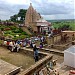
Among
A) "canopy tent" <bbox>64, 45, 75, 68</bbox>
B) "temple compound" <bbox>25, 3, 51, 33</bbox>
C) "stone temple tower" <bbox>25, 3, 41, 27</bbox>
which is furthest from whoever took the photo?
"stone temple tower" <bbox>25, 3, 41, 27</bbox>

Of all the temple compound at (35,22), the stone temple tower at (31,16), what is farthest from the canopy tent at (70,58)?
the stone temple tower at (31,16)

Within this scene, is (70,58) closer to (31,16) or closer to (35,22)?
(35,22)

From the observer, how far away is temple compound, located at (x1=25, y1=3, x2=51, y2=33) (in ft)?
112

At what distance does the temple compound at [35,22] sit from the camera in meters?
34.1

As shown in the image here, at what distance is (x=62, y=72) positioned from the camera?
7512mm


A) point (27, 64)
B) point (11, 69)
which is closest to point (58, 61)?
point (27, 64)

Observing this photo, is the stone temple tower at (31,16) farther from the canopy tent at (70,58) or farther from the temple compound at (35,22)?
the canopy tent at (70,58)

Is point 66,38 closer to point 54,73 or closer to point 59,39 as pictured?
point 59,39

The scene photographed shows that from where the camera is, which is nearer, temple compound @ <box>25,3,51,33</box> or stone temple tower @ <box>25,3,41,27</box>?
temple compound @ <box>25,3,51,33</box>

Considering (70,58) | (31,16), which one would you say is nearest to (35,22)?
(31,16)

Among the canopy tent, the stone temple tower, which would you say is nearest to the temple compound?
the stone temple tower

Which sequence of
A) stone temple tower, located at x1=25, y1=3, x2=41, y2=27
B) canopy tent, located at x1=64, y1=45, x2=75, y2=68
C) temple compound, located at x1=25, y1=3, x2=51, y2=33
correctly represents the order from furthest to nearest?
stone temple tower, located at x1=25, y1=3, x2=41, y2=27 < temple compound, located at x1=25, y1=3, x2=51, y2=33 < canopy tent, located at x1=64, y1=45, x2=75, y2=68

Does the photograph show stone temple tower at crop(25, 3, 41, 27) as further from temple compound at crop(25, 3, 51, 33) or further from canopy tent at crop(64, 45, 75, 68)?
canopy tent at crop(64, 45, 75, 68)

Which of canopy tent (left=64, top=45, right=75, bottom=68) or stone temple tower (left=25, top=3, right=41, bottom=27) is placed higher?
stone temple tower (left=25, top=3, right=41, bottom=27)
